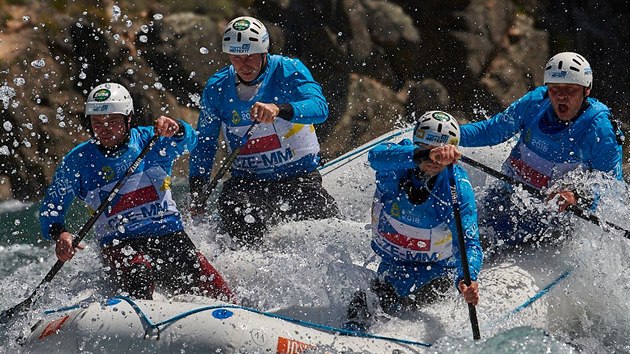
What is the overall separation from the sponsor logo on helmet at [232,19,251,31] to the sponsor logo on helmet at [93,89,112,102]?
47.0 inches

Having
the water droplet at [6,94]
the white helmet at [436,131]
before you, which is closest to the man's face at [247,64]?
the white helmet at [436,131]

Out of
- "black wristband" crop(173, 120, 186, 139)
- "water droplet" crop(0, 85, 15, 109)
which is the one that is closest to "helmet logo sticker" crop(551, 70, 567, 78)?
"black wristband" crop(173, 120, 186, 139)

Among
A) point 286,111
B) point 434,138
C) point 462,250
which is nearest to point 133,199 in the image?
point 286,111

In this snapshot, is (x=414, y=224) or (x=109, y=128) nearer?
(x=414, y=224)

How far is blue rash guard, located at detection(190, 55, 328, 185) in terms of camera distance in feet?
25.1

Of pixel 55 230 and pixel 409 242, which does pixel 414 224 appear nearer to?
pixel 409 242

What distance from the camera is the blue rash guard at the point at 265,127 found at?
7.64 m

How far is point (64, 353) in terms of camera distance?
610 cm

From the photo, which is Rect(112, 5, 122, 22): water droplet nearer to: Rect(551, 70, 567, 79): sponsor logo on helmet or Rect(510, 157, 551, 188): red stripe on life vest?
Rect(510, 157, 551, 188): red stripe on life vest

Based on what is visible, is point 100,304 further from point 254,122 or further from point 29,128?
point 29,128

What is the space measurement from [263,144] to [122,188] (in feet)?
4.38

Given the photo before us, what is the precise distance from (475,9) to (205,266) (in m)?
9.67

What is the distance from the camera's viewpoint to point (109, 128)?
672cm

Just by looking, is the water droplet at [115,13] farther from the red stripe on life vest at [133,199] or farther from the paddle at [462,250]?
the paddle at [462,250]
